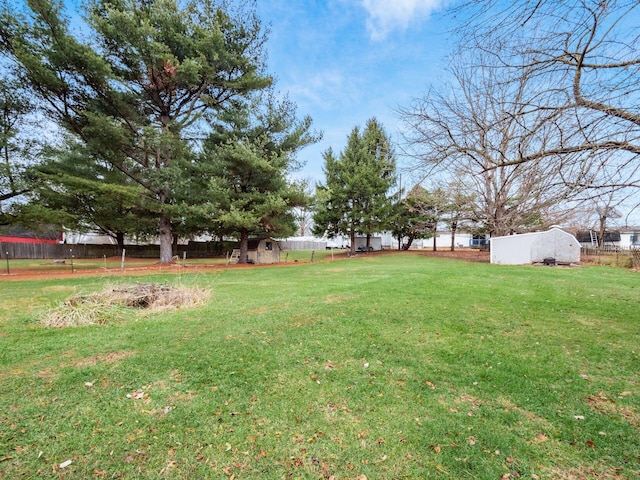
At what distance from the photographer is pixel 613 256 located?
51.9 feet

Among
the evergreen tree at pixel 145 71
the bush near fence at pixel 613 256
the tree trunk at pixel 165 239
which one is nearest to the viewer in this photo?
the evergreen tree at pixel 145 71

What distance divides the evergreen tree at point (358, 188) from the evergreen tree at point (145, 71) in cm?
1056

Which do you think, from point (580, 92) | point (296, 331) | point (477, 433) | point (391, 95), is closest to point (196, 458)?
point (477, 433)

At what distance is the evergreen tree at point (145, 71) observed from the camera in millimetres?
11812

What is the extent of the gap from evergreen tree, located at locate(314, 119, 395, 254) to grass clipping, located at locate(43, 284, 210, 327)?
18.2 meters

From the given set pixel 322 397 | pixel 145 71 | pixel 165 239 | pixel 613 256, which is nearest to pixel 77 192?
pixel 165 239

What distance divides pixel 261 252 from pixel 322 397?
56.4ft

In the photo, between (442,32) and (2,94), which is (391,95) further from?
(2,94)

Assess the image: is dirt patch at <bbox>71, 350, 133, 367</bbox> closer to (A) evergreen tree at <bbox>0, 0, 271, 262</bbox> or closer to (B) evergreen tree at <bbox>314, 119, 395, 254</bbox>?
(A) evergreen tree at <bbox>0, 0, 271, 262</bbox>

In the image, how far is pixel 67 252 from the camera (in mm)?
25219

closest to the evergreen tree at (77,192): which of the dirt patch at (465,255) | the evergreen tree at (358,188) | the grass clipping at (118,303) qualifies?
the grass clipping at (118,303)

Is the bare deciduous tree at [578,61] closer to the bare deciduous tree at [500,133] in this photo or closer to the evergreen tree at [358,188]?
the bare deciduous tree at [500,133]

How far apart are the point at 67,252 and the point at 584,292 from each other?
32791 millimetres

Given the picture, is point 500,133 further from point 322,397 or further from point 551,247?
point 551,247
